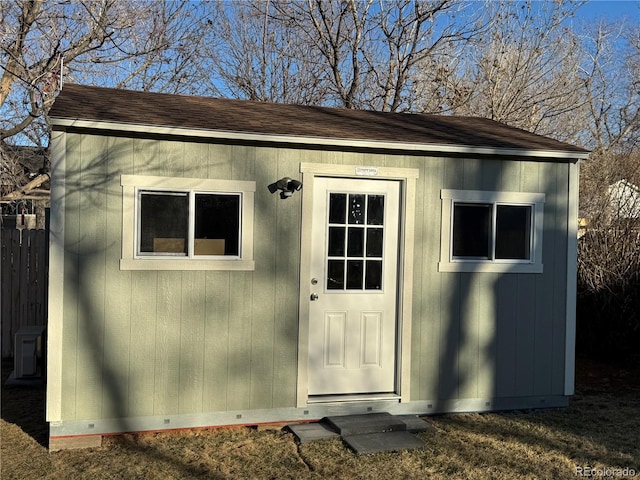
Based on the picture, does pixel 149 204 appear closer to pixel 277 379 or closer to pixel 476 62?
pixel 277 379

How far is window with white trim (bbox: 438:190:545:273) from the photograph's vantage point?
18.8 feet

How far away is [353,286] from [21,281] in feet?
17.1

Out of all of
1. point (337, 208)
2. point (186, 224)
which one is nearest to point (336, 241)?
point (337, 208)

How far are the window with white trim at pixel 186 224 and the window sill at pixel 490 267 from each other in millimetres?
1875

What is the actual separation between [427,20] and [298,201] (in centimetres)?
952

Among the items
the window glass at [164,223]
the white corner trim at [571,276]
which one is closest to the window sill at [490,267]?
the white corner trim at [571,276]

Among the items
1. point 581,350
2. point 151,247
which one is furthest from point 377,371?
point 581,350

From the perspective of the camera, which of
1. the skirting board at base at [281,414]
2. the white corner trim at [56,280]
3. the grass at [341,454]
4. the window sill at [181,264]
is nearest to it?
the grass at [341,454]

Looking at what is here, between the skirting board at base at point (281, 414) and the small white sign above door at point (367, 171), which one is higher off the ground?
the small white sign above door at point (367, 171)

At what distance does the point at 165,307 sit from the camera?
16.5 ft

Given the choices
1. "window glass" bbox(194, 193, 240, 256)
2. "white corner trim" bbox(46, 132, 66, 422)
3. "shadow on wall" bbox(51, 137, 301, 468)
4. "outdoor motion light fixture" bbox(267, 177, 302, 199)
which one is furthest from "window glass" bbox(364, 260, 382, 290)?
"white corner trim" bbox(46, 132, 66, 422)

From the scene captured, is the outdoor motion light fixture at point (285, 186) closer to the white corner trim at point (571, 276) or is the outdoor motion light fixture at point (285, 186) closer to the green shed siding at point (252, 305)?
the green shed siding at point (252, 305)

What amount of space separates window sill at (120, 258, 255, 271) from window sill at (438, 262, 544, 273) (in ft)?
6.12

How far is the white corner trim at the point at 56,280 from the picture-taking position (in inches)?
185
